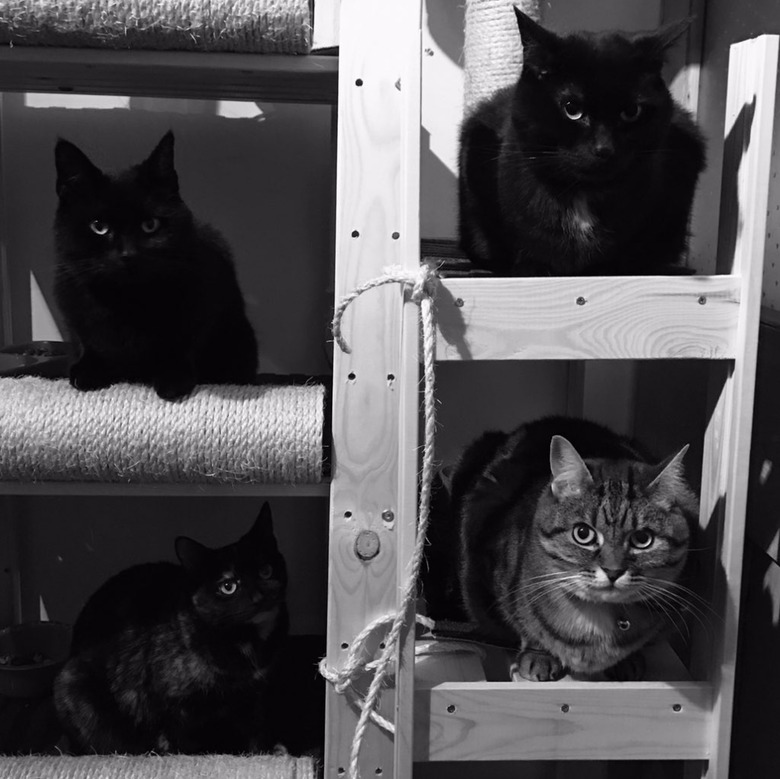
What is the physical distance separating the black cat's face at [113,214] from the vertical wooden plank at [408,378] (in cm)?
40

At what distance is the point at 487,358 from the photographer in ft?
3.11

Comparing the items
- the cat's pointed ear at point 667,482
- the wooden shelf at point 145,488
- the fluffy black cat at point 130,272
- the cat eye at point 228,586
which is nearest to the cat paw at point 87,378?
the fluffy black cat at point 130,272

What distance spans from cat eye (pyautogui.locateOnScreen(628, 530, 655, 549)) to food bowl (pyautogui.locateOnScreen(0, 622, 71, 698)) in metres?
0.95

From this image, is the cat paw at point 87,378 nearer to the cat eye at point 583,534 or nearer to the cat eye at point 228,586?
the cat eye at point 228,586

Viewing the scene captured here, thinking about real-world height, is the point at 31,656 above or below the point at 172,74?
below

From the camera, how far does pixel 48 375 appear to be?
1191mm

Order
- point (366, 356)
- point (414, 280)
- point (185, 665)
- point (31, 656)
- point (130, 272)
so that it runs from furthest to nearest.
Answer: point (31, 656), point (185, 665), point (130, 272), point (366, 356), point (414, 280)

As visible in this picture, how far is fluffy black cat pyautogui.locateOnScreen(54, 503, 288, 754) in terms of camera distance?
1.25 meters

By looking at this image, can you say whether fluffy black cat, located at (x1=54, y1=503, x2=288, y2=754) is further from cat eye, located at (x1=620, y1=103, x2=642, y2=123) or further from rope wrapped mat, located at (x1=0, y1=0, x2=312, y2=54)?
cat eye, located at (x1=620, y1=103, x2=642, y2=123)

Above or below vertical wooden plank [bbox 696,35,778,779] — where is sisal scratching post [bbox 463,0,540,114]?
above

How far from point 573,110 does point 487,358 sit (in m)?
0.31

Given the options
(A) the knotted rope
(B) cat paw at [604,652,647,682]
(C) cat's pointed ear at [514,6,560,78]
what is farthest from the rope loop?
(B) cat paw at [604,652,647,682]

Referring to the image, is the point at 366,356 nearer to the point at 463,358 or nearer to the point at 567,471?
the point at 463,358

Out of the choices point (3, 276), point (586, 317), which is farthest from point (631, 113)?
point (3, 276)
